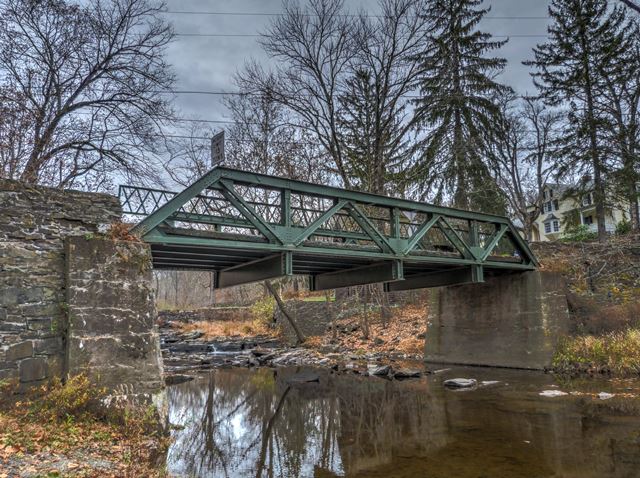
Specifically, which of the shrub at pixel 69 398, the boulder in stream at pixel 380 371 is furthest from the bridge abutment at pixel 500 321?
the shrub at pixel 69 398

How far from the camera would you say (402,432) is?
27.4 ft

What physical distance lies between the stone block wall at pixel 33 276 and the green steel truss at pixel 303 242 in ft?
4.23

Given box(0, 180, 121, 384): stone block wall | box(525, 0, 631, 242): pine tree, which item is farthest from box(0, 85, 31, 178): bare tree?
box(525, 0, 631, 242): pine tree

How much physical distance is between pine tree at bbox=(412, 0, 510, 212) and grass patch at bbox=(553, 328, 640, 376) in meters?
10.2

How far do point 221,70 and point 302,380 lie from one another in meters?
14.9

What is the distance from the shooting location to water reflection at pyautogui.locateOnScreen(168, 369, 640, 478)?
639cm

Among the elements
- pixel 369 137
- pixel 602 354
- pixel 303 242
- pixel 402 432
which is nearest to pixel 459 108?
pixel 369 137

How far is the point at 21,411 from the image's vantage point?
6359 millimetres

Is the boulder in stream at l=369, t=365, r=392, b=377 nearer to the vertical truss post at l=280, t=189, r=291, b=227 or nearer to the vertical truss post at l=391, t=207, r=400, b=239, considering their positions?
the vertical truss post at l=391, t=207, r=400, b=239

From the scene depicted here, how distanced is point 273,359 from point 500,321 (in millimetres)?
9595

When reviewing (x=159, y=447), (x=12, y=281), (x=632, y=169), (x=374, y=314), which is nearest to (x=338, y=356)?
(x=374, y=314)

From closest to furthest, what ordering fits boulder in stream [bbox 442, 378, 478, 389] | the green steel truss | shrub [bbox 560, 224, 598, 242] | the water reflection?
the water reflection < the green steel truss < boulder in stream [bbox 442, 378, 478, 389] < shrub [bbox 560, 224, 598, 242]

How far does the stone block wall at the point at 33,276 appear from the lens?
6.78 m

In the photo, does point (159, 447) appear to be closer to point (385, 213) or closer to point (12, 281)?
point (12, 281)
